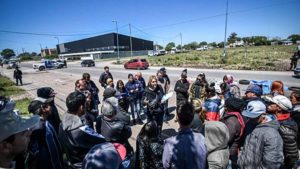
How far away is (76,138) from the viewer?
2.53 meters

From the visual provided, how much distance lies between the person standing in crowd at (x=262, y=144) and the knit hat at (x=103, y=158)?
→ 1854 mm

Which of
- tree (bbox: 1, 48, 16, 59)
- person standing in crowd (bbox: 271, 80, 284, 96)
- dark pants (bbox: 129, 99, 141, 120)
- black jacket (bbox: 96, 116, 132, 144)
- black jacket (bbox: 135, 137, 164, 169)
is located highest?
tree (bbox: 1, 48, 16, 59)

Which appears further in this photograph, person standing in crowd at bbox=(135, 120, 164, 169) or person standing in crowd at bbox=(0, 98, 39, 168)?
person standing in crowd at bbox=(135, 120, 164, 169)

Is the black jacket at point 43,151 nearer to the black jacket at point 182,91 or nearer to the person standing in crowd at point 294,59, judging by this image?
the black jacket at point 182,91

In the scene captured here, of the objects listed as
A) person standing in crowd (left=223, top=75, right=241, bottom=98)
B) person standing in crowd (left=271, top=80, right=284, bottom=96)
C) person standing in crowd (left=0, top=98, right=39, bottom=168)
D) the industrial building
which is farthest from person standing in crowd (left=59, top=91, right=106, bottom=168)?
the industrial building

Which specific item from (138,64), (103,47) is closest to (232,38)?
(103,47)

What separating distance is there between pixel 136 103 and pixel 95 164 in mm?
5271

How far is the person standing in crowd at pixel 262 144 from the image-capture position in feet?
8.31

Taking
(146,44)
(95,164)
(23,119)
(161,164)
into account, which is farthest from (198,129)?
(146,44)

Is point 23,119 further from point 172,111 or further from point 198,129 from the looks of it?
point 172,111

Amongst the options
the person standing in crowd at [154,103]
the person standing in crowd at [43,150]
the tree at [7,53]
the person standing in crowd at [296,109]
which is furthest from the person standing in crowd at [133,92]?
the tree at [7,53]

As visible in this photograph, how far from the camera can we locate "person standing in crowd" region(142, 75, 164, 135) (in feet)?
17.2

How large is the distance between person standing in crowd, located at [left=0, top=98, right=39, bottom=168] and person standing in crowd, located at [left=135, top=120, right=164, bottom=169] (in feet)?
4.89

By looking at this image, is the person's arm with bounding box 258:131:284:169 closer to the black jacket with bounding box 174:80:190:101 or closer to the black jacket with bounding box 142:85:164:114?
the black jacket with bounding box 142:85:164:114
